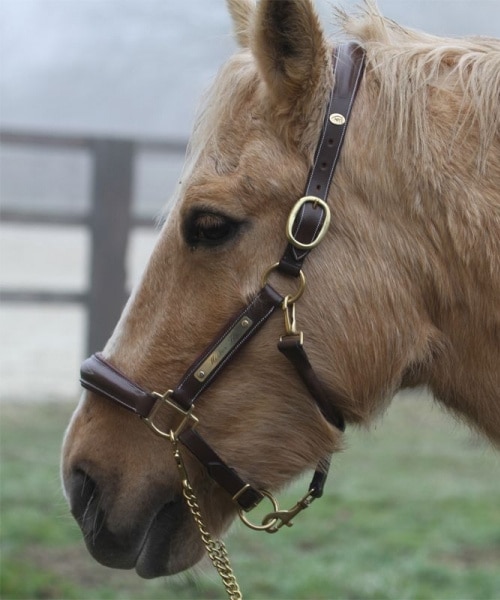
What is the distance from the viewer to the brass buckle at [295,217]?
1.82 metres

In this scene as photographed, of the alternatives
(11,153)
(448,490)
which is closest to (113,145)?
(11,153)

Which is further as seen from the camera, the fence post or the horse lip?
the fence post

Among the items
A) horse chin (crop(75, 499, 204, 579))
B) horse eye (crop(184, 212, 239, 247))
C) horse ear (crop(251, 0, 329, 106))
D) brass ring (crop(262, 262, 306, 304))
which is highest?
horse ear (crop(251, 0, 329, 106))

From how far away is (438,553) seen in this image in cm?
462

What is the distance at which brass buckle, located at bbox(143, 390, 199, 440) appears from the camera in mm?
1883

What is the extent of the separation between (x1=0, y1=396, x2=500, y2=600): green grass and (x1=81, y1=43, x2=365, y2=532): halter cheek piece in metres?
1.35

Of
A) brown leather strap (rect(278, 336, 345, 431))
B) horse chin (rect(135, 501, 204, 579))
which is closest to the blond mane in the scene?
brown leather strap (rect(278, 336, 345, 431))

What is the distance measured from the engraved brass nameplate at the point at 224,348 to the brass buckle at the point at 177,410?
8cm

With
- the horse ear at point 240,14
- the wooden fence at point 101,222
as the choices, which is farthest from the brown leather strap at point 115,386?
the wooden fence at point 101,222

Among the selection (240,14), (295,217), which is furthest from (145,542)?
(240,14)

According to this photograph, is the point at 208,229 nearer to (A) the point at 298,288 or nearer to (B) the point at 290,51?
(A) the point at 298,288

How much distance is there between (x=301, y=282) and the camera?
1829 millimetres

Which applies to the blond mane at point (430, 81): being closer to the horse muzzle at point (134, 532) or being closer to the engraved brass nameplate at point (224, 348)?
the engraved brass nameplate at point (224, 348)

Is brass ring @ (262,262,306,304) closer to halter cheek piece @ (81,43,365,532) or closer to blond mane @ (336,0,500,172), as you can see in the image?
halter cheek piece @ (81,43,365,532)
